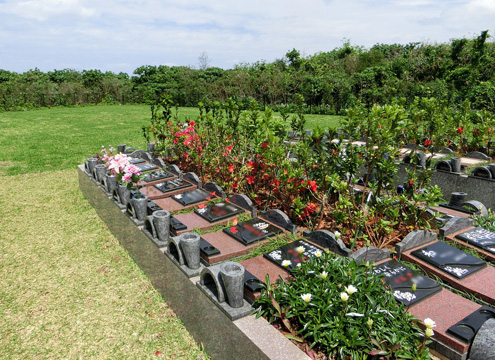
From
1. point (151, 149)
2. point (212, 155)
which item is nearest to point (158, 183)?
point (212, 155)

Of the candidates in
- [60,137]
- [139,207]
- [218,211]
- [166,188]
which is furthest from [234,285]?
[60,137]

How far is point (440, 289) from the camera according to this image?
271 cm

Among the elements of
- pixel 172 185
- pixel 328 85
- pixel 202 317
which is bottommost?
pixel 202 317

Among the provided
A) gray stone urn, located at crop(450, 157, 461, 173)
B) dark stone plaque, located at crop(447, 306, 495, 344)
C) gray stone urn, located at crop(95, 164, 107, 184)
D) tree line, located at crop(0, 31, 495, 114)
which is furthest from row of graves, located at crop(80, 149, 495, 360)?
tree line, located at crop(0, 31, 495, 114)

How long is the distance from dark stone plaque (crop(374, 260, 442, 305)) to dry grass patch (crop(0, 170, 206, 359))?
5.46 ft

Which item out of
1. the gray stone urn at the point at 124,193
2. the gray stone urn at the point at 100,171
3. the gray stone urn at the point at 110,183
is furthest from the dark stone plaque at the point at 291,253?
the gray stone urn at the point at 100,171

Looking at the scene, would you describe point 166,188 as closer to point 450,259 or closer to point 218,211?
point 218,211

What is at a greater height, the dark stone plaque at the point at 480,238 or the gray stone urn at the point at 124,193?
the gray stone urn at the point at 124,193

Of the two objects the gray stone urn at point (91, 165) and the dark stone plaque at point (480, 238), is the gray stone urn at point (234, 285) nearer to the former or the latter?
the dark stone plaque at point (480, 238)

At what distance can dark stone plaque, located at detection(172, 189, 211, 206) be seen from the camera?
4848 millimetres

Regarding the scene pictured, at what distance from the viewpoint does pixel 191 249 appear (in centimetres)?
304

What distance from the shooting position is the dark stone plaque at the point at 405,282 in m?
2.56

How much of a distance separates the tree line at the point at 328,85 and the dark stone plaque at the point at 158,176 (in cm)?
893

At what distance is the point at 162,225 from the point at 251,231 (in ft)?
3.25
